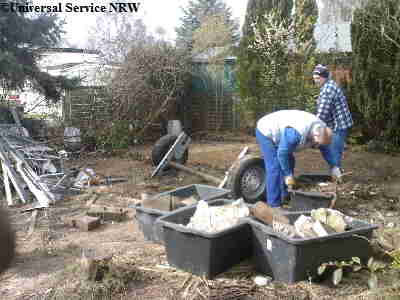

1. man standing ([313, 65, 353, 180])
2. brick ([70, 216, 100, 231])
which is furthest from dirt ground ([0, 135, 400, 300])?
man standing ([313, 65, 353, 180])

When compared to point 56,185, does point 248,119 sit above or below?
above

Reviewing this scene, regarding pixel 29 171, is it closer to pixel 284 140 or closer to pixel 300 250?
pixel 284 140

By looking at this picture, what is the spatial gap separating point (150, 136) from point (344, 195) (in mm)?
8070

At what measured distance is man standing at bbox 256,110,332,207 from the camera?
16.3 feet

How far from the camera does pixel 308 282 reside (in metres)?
3.40

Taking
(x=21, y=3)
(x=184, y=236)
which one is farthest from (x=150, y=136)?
(x=184, y=236)

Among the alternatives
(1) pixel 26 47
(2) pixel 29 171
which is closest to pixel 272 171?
(2) pixel 29 171

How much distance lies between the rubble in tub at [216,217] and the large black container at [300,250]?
0.24 m

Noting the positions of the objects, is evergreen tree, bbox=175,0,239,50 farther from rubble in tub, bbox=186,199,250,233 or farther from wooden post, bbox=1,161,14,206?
rubble in tub, bbox=186,199,250,233

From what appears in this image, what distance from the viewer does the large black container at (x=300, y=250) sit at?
3.30m

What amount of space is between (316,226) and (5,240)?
2914mm

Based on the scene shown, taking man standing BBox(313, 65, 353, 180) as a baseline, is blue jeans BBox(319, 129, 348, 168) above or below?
below

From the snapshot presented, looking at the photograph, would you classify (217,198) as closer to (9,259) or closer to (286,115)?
(286,115)

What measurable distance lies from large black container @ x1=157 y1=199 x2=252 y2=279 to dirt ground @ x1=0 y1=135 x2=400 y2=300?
3.3 inches
